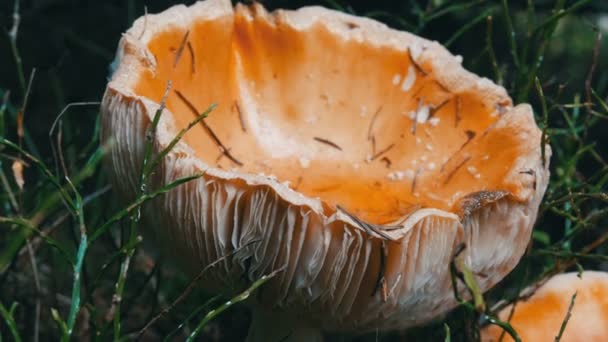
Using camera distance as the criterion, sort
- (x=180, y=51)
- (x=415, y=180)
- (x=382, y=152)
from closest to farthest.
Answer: (x=180, y=51)
(x=415, y=180)
(x=382, y=152)

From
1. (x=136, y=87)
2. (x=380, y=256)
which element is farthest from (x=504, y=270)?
(x=136, y=87)

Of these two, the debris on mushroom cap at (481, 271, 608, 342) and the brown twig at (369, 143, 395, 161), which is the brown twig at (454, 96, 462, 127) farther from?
the debris on mushroom cap at (481, 271, 608, 342)

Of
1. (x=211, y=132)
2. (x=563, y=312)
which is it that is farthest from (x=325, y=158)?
(x=563, y=312)

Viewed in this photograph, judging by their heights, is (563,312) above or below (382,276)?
below

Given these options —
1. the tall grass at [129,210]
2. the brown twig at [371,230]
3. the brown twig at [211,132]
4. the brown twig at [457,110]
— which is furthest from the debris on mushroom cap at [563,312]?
the brown twig at [211,132]

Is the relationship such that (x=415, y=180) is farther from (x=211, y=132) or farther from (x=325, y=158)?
(x=211, y=132)

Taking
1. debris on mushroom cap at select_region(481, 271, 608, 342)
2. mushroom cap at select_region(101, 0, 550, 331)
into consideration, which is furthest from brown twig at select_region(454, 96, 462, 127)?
debris on mushroom cap at select_region(481, 271, 608, 342)

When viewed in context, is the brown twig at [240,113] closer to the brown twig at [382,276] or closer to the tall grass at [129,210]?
the tall grass at [129,210]
